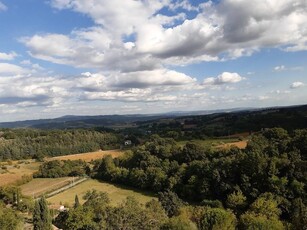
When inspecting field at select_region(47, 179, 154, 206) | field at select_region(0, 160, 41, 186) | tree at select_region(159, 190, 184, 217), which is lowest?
field at select_region(47, 179, 154, 206)

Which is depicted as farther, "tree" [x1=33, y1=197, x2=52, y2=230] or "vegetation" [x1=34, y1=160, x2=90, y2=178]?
"vegetation" [x1=34, y1=160, x2=90, y2=178]

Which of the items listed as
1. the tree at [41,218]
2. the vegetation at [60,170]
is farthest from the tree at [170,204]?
the vegetation at [60,170]

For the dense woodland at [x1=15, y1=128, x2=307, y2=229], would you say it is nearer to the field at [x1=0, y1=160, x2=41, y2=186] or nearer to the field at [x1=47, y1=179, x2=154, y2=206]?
the field at [x1=47, y1=179, x2=154, y2=206]

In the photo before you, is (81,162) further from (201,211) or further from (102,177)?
(201,211)

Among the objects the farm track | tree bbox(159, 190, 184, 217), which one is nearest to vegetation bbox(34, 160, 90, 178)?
the farm track

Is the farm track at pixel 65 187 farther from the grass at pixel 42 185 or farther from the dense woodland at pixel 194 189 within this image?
the dense woodland at pixel 194 189

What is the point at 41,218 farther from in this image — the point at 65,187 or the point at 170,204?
the point at 65,187
